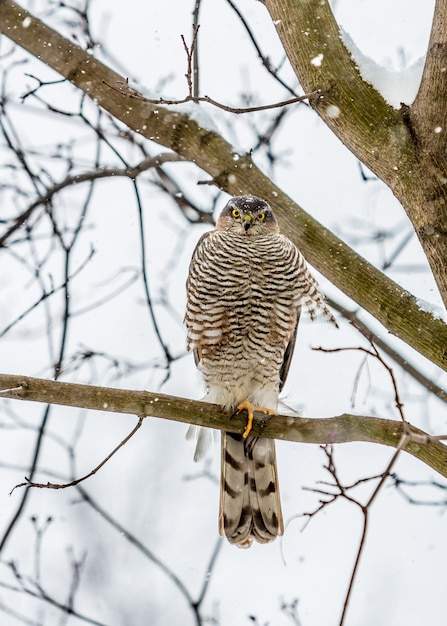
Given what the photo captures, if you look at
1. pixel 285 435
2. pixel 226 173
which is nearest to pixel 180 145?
pixel 226 173

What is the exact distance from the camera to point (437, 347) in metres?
3.60

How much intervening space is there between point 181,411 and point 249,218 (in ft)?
7.50

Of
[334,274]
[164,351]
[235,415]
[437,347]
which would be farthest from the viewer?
[164,351]

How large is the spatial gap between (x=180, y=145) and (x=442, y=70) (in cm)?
175

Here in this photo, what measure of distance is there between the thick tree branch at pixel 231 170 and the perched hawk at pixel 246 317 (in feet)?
2.89

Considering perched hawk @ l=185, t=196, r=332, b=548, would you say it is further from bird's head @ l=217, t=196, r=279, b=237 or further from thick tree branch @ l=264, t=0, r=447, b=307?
thick tree branch @ l=264, t=0, r=447, b=307

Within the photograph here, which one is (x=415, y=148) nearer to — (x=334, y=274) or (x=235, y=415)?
(x=334, y=274)

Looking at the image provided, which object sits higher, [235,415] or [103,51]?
→ [103,51]

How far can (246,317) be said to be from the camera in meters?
5.33

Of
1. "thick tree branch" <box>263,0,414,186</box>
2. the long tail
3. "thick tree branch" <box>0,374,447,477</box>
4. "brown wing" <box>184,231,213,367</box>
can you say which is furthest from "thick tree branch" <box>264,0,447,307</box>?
the long tail

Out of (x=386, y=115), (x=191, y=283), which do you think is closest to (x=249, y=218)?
(x=191, y=283)

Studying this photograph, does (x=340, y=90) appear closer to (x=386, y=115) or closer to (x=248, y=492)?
(x=386, y=115)

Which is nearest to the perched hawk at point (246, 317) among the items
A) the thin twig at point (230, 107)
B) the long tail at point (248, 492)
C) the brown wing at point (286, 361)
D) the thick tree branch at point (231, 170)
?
the long tail at point (248, 492)

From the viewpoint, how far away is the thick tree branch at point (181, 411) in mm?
3209
